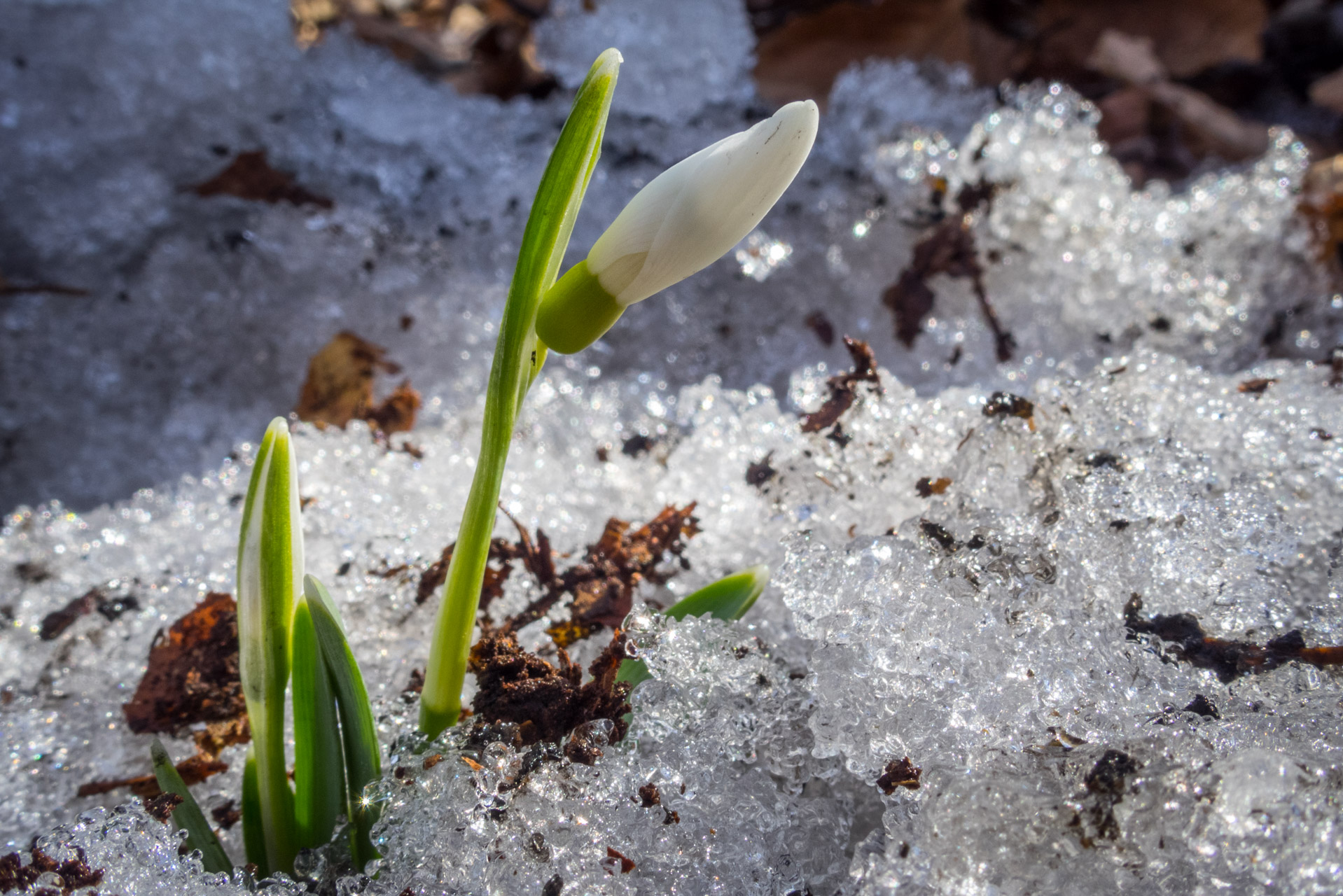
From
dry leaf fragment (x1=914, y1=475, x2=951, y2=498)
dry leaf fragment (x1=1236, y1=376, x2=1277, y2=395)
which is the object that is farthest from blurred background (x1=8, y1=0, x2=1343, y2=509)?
dry leaf fragment (x1=914, y1=475, x2=951, y2=498)

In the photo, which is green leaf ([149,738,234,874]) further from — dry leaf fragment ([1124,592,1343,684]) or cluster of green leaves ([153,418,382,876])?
dry leaf fragment ([1124,592,1343,684])

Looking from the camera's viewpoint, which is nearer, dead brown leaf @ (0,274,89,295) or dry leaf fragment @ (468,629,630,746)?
dry leaf fragment @ (468,629,630,746)

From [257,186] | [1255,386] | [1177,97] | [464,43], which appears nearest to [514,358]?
[1255,386]

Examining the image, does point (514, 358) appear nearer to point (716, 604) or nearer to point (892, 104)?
point (716, 604)

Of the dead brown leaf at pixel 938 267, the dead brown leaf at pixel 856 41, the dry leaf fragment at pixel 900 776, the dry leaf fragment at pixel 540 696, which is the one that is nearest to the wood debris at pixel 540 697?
the dry leaf fragment at pixel 540 696

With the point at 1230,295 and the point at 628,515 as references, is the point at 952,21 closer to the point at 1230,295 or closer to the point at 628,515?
the point at 1230,295

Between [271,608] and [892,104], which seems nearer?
[271,608]
